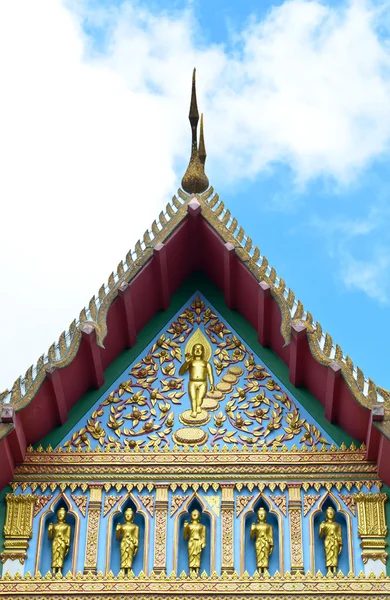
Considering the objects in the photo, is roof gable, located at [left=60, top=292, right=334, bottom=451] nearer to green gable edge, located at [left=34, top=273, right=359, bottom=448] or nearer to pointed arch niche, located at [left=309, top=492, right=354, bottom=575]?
green gable edge, located at [left=34, top=273, right=359, bottom=448]

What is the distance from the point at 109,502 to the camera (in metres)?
11.2

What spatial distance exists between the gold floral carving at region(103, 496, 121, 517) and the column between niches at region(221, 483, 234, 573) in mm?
901

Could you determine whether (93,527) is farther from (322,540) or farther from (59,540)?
(322,540)

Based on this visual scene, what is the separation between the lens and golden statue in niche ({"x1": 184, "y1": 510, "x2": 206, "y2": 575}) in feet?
35.3

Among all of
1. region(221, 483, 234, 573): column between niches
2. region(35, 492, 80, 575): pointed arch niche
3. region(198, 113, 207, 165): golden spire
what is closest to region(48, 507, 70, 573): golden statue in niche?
region(35, 492, 80, 575): pointed arch niche

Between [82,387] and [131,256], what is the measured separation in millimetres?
1344

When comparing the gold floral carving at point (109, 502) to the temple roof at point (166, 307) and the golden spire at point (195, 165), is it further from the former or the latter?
the golden spire at point (195, 165)

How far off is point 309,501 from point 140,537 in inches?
57.1

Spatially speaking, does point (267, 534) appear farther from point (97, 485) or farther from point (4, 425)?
point (4, 425)

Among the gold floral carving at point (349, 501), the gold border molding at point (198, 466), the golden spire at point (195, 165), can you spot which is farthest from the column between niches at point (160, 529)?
the golden spire at point (195, 165)

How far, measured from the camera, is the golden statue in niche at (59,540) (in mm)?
10781

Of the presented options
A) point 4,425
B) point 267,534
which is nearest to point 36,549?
point 4,425

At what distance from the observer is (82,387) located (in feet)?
39.1

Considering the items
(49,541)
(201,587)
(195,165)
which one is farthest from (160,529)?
(195,165)
